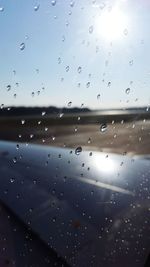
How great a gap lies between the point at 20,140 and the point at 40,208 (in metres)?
0.53

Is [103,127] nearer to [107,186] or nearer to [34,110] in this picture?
[107,186]

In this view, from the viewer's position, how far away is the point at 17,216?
3318 mm

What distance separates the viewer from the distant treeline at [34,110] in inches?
88.9

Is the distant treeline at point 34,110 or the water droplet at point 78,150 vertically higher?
the distant treeline at point 34,110

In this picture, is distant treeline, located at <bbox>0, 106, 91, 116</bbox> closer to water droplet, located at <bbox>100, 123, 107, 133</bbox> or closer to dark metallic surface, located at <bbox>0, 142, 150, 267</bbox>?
dark metallic surface, located at <bbox>0, 142, 150, 267</bbox>

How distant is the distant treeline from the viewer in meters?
2.26

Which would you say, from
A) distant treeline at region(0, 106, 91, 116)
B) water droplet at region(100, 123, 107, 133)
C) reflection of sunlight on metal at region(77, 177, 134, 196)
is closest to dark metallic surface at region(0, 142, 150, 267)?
reflection of sunlight on metal at region(77, 177, 134, 196)

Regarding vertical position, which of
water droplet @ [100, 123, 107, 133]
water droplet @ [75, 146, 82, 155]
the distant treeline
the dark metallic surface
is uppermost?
the distant treeline

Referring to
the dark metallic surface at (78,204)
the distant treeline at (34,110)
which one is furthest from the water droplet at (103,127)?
the distant treeline at (34,110)

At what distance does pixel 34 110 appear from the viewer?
7.87 feet

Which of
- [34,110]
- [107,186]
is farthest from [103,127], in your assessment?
→ [34,110]

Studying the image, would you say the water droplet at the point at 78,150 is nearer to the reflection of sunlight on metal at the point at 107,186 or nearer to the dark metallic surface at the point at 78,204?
the dark metallic surface at the point at 78,204

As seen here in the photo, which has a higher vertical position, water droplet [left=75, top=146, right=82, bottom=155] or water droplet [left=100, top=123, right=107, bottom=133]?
water droplet [left=100, top=123, right=107, bottom=133]

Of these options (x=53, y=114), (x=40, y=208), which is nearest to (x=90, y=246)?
(x=40, y=208)
